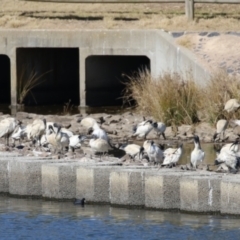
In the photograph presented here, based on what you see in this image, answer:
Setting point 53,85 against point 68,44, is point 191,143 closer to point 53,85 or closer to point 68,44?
point 68,44

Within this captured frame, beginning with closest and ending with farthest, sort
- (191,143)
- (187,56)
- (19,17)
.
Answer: (191,143) → (187,56) → (19,17)

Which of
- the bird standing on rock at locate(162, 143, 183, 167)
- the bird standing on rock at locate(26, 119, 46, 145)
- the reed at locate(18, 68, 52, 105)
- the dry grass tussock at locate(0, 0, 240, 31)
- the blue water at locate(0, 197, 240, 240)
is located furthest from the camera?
the dry grass tussock at locate(0, 0, 240, 31)

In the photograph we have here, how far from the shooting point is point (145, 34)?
28406mm

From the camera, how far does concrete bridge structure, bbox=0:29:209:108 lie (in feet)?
92.2

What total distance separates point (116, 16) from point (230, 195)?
19895mm

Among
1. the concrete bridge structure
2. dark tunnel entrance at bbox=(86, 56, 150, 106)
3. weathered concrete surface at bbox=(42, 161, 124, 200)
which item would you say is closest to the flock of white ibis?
weathered concrete surface at bbox=(42, 161, 124, 200)

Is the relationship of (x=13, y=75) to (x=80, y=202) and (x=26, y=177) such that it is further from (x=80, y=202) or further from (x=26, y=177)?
(x=80, y=202)

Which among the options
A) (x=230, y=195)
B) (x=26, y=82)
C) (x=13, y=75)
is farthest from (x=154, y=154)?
(x=26, y=82)

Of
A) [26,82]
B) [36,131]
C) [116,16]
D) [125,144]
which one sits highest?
[116,16]

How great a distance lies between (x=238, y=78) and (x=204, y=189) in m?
8.27

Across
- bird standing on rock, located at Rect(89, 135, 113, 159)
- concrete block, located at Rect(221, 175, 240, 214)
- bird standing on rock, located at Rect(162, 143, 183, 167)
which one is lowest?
concrete block, located at Rect(221, 175, 240, 214)

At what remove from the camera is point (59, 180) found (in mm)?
16078

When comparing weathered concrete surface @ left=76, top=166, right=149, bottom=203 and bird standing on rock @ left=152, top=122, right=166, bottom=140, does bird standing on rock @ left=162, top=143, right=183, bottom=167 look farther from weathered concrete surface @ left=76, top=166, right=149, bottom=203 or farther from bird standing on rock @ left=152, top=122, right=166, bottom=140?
bird standing on rock @ left=152, top=122, right=166, bottom=140

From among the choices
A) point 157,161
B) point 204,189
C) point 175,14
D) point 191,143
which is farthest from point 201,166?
point 175,14
